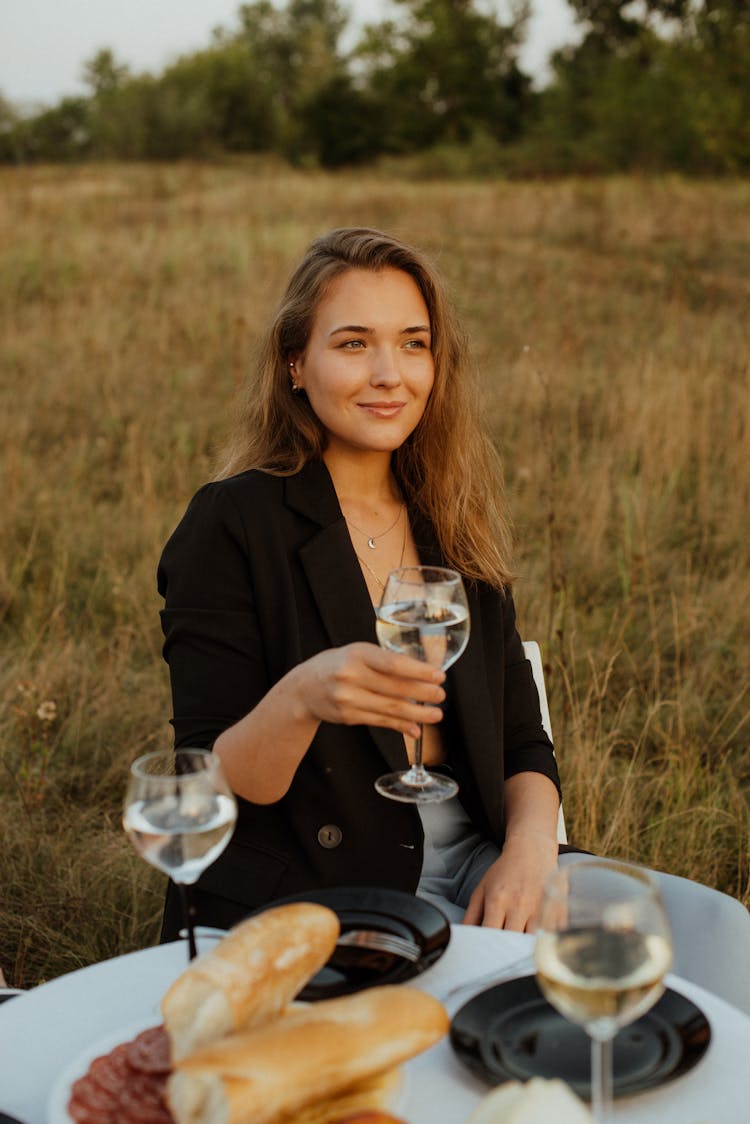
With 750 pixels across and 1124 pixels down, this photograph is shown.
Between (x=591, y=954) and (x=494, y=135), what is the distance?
43.3 meters

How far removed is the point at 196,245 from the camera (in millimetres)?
10727

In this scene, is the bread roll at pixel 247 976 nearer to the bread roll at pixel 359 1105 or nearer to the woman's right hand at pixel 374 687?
the bread roll at pixel 359 1105

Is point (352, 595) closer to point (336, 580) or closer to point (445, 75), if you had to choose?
point (336, 580)

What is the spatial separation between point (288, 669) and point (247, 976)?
3.56ft

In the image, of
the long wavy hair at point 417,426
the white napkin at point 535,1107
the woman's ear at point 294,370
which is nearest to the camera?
the white napkin at point 535,1107

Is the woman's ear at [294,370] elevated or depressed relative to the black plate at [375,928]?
elevated

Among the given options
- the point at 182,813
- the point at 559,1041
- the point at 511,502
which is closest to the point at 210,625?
the point at 182,813

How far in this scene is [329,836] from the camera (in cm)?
212

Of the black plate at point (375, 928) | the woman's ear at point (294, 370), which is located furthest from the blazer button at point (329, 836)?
the woman's ear at point (294, 370)

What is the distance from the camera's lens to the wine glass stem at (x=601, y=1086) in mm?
1086

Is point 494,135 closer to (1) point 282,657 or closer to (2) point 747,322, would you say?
(2) point 747,322

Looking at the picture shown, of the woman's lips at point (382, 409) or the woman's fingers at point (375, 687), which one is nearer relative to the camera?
the woman's fingers at point (375, 687)

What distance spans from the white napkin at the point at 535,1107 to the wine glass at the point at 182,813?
38 cm

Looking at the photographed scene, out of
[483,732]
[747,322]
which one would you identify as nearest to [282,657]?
[483,732]
